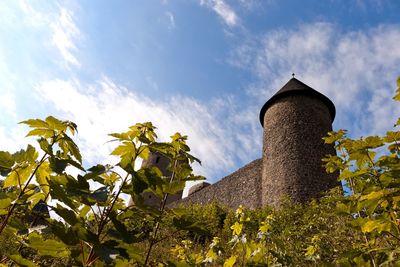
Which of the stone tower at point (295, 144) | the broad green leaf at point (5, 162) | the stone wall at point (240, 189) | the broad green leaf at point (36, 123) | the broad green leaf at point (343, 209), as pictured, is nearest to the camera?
the broad green leaf at point (5, 162)

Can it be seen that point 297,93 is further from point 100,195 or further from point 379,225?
point 100,195

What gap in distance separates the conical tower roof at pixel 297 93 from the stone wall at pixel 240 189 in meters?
3.15

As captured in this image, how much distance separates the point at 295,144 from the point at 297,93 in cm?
281

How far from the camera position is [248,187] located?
14828 millimetres

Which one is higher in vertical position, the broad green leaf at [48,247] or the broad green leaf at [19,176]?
the broad green leaf at [19,176]

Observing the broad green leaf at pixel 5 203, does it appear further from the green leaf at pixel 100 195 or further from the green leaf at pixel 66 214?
the green leaf at pixel 100 195

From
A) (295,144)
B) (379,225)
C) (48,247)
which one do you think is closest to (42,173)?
(48,247)

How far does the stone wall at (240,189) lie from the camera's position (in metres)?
14.3

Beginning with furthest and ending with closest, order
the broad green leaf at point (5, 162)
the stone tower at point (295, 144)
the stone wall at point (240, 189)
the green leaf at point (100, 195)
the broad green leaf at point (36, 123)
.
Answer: the stone wall at point (240, 189), the stone tower at point (295, 144), the broad green leaf at point (36, 123), the broad green leaf at point (5, 162), the green leaf at point (100, 195)

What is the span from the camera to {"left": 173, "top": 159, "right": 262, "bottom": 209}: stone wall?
46.9 feet

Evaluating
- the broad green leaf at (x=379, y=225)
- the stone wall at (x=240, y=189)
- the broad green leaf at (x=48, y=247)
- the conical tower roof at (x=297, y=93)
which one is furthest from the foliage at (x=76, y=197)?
the conical tower roof at (x=297, y=93)

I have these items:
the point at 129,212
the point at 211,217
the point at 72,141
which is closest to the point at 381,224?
the point at 129,212

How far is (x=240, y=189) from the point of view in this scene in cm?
1530

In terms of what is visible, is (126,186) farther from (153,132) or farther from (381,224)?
(381,224)
